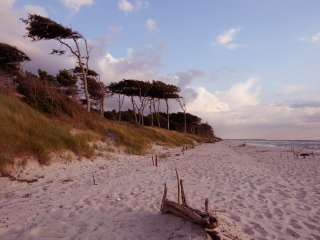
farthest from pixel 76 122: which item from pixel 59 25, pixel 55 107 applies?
pixel 59 25

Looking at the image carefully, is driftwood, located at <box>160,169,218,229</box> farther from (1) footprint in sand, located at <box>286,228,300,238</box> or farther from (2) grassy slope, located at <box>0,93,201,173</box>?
(2) grassy slope, located at <box>0,93,201,173</box>

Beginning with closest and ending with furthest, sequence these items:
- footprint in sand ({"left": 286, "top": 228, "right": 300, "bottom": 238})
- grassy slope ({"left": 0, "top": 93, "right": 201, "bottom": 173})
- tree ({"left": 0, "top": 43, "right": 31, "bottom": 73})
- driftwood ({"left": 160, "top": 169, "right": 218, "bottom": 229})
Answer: driftwood ({"left": 160, "top": 169, "right": 218, "bottom": 229})
footprint in sand ({"left": 286, "top": 228, "right": 300, "bottom": 238})
grassy slope ({"left": 0, "top": 93, "right": 201, "bottom": 173})
tree ({"left": 0, "top": 43, "right": 31, "bottom": 73})

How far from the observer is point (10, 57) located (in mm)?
27750

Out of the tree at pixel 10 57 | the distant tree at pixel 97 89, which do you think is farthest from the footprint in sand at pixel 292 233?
the distant tree at pixel 97 89

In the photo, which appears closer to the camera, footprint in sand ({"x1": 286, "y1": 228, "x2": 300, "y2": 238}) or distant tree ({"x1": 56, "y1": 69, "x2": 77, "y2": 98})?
footprint in sand ({"x1": 286, "y1": 228, "x2": 300, "y2": 238})

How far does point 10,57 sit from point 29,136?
1900cm

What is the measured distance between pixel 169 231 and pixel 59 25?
2126 centimetres

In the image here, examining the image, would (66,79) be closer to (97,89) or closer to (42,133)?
(97,89)

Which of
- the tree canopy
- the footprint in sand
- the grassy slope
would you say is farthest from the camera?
the tree canopy

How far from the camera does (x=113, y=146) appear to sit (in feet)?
60.2

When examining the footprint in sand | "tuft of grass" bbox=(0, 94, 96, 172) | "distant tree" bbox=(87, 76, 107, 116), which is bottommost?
the footprint in sand

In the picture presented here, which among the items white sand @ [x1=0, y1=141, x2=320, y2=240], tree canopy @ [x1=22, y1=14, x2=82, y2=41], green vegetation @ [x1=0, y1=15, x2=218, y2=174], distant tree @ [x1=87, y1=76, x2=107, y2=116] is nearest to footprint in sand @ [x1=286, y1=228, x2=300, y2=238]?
white sand @ [x1=0, y1=141, x2=320, y2=240]

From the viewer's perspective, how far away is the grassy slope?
10.8 m

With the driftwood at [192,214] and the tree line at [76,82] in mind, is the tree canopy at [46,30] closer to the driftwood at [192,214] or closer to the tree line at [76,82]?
the tree line at [76,82]
